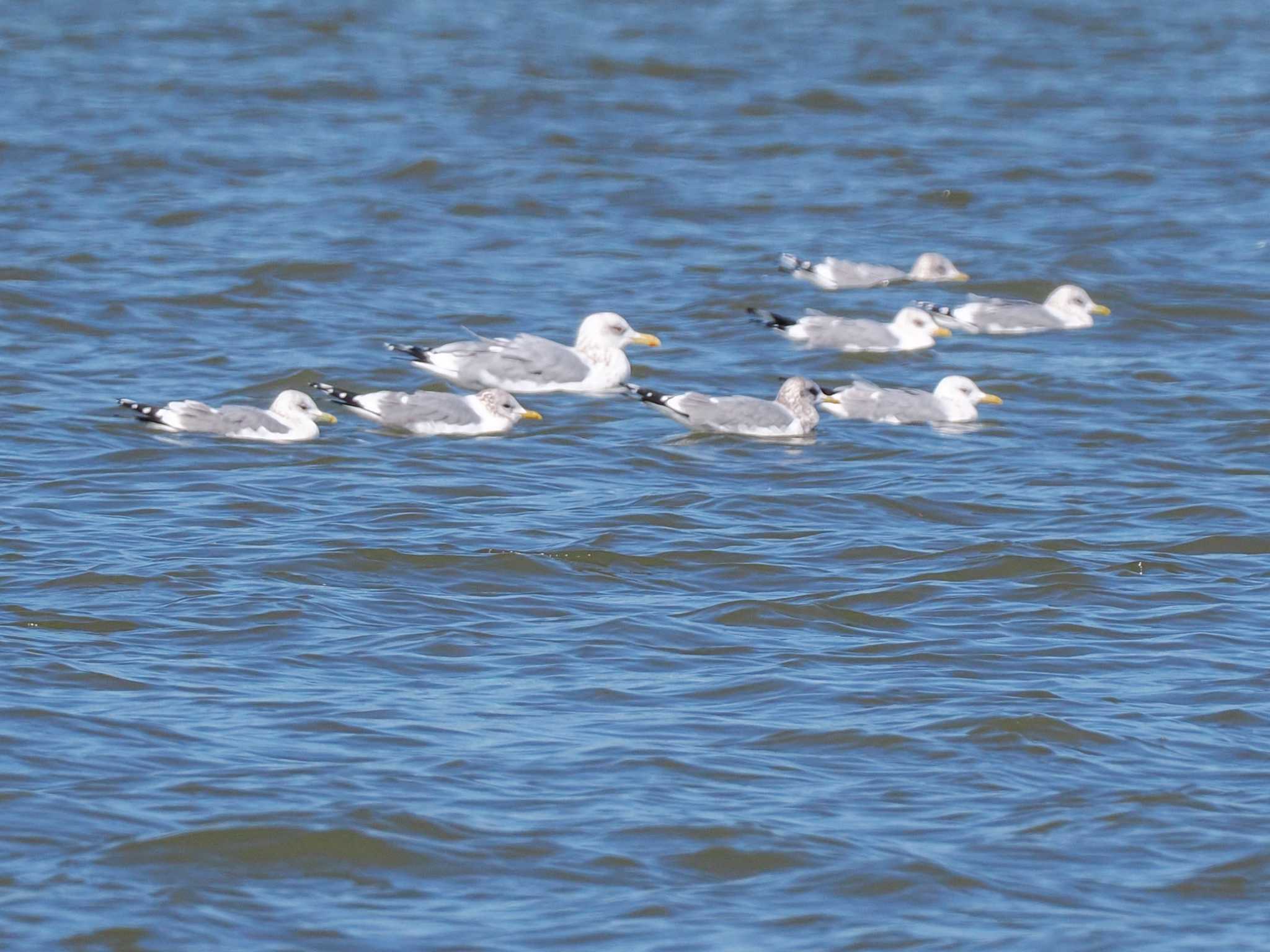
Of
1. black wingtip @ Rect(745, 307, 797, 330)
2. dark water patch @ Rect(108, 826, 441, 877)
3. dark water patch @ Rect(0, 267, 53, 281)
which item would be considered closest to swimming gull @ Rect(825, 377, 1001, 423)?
black wingtip @ Rect(745, 307, 797, 330)

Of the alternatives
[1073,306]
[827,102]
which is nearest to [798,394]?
[1073,306]

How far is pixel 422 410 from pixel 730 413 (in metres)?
1.87

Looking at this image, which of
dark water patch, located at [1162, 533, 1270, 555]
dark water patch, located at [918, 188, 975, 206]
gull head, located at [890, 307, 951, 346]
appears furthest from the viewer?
dark water patch, located at [918, 188, 975, 206]

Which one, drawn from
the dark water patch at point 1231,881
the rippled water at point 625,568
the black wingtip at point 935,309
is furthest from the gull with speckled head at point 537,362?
the dark water patch at point 1231,881

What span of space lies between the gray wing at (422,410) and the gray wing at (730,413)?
1.34m

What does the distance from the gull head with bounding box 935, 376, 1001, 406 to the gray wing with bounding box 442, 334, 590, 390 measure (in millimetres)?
2371

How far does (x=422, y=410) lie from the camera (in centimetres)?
1338

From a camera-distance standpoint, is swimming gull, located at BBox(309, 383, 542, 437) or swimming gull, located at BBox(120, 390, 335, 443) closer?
swimming gull, located at BBox(120, 390, 335, 443)

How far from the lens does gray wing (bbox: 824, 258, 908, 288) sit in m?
18.2

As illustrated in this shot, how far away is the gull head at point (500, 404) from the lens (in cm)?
1355

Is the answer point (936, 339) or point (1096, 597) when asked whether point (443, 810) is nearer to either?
point (1096, 597)

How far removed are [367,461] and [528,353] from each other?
2.22 meters

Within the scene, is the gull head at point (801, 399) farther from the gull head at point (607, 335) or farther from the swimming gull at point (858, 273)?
the swimming gull at point (858, 273)

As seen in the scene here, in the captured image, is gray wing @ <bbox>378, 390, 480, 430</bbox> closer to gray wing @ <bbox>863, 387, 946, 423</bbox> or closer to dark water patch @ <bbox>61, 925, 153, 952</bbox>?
gray wing @ <bbox>863, 387, 946, 423</bbox>
